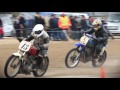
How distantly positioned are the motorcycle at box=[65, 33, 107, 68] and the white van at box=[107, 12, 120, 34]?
1.17 ft

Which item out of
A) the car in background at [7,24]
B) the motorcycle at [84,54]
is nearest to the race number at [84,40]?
the motorcycle at [84,54]

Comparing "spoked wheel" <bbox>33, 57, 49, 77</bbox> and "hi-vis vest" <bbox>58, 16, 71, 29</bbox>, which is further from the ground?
"hi-vis vest" <bbox>58, 16, 71, 29</bbox>

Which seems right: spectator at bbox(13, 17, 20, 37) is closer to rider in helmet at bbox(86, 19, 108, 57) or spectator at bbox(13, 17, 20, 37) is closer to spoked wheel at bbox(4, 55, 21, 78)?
spoked wheel at bbox(4, 55, 21, 78)

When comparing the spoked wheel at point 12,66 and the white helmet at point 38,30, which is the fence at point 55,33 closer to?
the white helmet at point 38,30

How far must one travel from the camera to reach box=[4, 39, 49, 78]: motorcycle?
5.18 m

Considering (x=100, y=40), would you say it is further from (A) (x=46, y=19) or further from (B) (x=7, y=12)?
(B) (x=7, y=12)

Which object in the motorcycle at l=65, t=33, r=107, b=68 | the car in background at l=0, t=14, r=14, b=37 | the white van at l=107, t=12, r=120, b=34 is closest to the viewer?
the white van at l=107, t=12, r=120, b=34

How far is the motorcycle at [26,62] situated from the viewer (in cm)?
518

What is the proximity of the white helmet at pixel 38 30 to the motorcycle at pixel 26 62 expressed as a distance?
0.66ft

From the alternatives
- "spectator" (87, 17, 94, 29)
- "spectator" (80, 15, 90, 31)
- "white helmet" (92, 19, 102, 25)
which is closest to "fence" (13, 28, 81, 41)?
"spectator" (80, 15, 90, 31)

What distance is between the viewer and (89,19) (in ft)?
17.3
